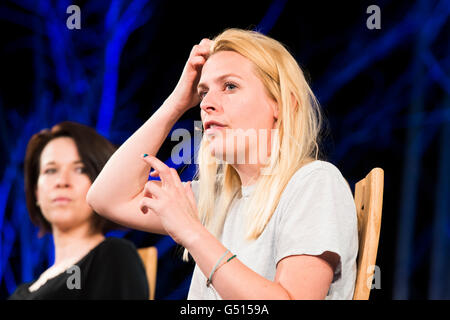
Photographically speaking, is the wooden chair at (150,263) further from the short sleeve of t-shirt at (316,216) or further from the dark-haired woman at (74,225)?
the short sleeve of t-shirt at (316,216)

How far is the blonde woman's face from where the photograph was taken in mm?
1158

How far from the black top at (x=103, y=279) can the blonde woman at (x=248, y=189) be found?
2.66 ft

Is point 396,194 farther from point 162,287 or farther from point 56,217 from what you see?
point 56,217

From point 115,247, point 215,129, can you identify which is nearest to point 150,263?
point 115,247

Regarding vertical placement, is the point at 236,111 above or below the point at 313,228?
above

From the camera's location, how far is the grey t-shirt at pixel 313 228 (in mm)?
923

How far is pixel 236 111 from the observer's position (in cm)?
116

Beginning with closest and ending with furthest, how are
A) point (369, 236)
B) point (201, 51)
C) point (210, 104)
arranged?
point (369, 236)
point (210, 104)
point (201, 51)

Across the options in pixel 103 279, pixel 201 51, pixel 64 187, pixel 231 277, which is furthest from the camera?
pixel 64 187

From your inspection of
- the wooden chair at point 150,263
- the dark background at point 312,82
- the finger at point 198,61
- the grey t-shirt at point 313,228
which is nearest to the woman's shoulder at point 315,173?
the grey t-shirt at point 313,228

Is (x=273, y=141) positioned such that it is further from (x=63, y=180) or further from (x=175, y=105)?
(x=63, y=180)

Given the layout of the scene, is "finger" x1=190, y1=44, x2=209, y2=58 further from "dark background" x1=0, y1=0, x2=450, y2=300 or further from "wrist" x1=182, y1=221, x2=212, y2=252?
"dark background" x1=0, y1=0, x2=450, y2=300

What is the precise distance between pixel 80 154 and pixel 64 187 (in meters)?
0.17
